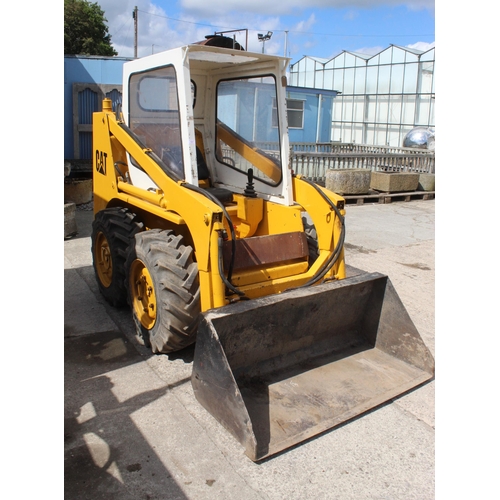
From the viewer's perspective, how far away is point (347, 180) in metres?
12.3

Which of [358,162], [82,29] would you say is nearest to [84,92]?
[358,162]

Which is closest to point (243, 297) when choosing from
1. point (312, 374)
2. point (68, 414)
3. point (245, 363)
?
point (245, 363)

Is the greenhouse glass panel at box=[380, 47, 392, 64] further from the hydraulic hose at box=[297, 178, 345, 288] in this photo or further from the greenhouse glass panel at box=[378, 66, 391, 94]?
the hydraulic hose at box=[297, 178, 345, 288]

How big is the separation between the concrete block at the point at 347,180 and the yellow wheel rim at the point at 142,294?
8.59 m

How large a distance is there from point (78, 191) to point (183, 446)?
26.5ft

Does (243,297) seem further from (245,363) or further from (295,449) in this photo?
(295,449)

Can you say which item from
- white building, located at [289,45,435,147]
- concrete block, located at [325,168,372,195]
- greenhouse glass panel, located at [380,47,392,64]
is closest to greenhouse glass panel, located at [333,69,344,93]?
white building, located at [289,45,435,147]

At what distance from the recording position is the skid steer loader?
11.5ft

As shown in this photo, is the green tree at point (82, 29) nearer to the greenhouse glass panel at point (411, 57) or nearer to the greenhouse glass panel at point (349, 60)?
the greenhouse glass panel at point (349, 60)

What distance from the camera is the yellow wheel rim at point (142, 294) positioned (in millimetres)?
4254

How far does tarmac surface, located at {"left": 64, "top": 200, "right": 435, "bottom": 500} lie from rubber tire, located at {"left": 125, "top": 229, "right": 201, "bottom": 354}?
30cm

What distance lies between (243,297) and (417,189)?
37.3ft


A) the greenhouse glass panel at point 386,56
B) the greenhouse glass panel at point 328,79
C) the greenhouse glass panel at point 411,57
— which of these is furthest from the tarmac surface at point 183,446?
the greenhouse glass panel at point 328,79

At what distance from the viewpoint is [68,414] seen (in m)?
3.49
